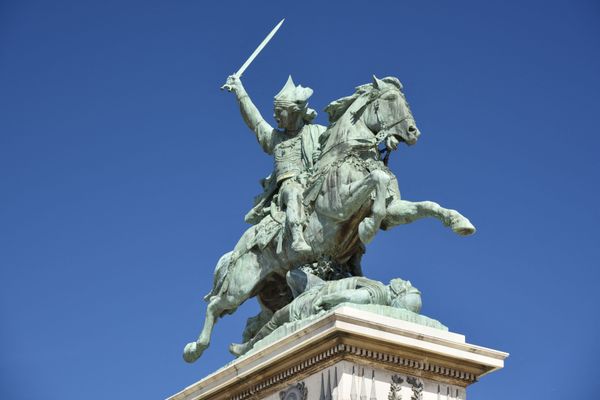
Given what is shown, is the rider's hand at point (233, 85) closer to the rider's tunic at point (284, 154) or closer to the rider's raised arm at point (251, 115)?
the rider's raised arm at point (251, 115)

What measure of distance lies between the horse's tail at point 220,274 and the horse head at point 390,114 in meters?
2.81

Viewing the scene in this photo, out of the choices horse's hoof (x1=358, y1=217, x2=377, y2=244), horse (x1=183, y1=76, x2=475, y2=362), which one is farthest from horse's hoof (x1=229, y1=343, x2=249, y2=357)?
horse's hoof (x1=358, y1=217, x2=377, y2=244)

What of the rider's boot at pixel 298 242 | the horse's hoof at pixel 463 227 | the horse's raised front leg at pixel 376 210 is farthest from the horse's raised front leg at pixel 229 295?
the horse's hoof at pixel 463 227

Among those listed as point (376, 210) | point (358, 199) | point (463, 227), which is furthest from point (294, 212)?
point (463, 227)

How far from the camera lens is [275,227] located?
643 inches

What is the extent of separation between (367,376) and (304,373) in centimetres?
84

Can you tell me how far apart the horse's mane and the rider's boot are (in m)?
1.65

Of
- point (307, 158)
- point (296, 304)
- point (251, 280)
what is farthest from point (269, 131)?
point (296, 304)

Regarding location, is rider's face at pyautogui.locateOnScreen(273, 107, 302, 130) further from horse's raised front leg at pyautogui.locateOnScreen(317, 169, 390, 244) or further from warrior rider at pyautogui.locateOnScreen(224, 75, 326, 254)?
horse's raised front leg at pyautogui.locateOnScreen(317, 169, 390, 244)

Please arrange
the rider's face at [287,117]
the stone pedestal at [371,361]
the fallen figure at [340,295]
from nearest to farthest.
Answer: the stone pedestal at [371,361], the fallen figure at [340,295], the rider's face at [287,117]

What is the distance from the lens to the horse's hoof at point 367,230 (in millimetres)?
14719

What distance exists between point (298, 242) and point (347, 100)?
6.70 feet

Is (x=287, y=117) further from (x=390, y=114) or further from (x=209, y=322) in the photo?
(x=209, y=322)

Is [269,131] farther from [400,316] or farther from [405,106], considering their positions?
[400,316]
